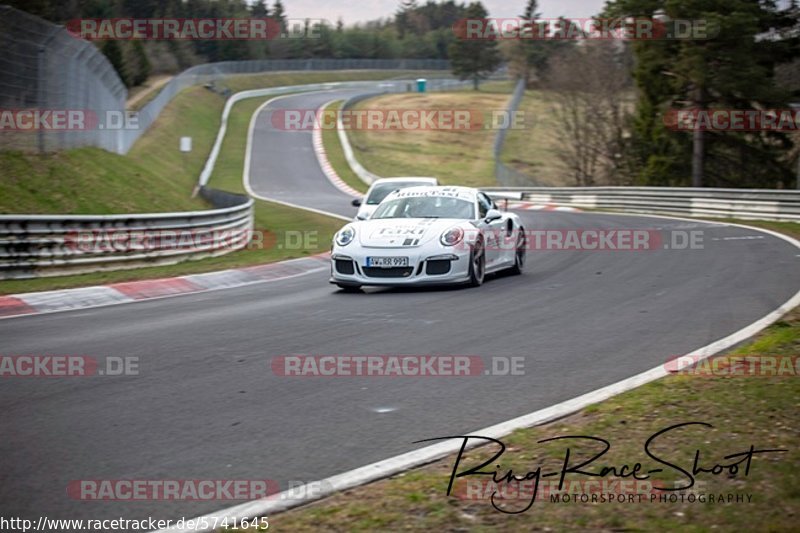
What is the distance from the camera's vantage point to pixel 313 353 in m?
8.12

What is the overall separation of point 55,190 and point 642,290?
493 inches

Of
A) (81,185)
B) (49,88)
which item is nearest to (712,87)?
(81,185)

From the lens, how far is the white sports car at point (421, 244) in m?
12.6

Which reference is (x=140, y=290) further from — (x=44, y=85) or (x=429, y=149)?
(x=429, y=149)

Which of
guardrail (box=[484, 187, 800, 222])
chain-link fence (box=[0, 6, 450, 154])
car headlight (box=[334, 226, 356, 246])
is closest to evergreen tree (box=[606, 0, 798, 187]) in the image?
guardrail (box=[484, 187, 800, 222])

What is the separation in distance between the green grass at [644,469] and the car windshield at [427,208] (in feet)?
24.0

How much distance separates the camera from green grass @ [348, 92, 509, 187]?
54.7m

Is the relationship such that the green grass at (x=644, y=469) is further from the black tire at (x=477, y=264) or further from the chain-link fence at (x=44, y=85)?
the chain-link fence at (x=44, y=85)

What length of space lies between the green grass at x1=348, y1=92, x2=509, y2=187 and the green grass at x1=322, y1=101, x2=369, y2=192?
102cm

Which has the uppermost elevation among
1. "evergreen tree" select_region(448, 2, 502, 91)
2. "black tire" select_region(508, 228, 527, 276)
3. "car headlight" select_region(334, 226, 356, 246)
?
"evergreen tree" select_region(448, 2, 502, 91)

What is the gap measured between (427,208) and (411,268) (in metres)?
1.53

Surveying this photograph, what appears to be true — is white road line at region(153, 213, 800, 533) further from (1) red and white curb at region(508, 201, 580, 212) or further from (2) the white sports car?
(1) red and white curb at region(508, 201, 580, 212)

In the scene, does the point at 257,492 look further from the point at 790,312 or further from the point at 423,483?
the point at 790,312

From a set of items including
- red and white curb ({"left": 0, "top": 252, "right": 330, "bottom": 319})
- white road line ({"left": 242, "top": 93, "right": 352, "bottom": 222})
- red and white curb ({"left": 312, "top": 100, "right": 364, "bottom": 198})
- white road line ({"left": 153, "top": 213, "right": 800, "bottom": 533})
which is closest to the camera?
white road line ({"left": 153, "top": 213, "right": 800, "bottom": 533})
